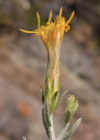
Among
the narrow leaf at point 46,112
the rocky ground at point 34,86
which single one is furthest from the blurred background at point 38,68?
the narrow leaf at point 46,112

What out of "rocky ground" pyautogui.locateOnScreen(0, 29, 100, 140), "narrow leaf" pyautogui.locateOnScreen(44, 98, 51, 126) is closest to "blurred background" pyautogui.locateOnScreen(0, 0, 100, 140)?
"rocky ground" pyautogui.locateOnScreen(0, 29, 100, 140)

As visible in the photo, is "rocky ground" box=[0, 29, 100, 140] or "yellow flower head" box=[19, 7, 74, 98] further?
"rocky ground" box=[0, 29, 100, 140]

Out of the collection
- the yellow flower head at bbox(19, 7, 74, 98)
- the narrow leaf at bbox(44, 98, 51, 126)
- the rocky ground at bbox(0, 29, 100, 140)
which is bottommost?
the narrow leaf at bbox(44, 98, 51, 126)

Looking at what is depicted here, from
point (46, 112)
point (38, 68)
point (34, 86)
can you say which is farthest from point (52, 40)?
point (38, 68)

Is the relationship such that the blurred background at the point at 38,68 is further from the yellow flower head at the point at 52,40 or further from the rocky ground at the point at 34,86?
the yellow flower head at the point at 52,40

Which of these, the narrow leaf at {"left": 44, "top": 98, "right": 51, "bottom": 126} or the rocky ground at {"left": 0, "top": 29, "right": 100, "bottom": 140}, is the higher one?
the rocky ground at {"left": 0, "top": 29, "right": 100, "bottom": 140}

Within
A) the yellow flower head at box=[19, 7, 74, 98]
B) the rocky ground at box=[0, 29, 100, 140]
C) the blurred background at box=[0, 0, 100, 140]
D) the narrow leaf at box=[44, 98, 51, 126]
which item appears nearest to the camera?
the narrow leaf at box=[44, 98, 51, 126]

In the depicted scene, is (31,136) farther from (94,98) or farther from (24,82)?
(94,98)

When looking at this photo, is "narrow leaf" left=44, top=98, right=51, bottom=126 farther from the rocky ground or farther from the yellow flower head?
the rocky ground

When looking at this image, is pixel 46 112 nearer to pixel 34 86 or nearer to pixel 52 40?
pixel 52 40
